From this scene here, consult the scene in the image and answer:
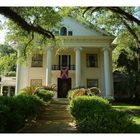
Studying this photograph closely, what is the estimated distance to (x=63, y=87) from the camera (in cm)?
3216

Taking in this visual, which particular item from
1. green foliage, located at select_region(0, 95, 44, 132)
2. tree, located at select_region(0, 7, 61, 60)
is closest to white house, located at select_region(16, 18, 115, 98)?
tree, located at select_region(0, 7, 61, 60)

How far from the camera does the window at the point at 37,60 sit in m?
32.2

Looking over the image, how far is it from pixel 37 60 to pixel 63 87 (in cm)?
381

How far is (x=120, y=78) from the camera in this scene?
3688cm

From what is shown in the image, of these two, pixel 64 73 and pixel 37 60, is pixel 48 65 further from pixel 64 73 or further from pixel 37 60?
pixel 37 60

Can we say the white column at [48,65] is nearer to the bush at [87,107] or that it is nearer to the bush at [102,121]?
the bush at [87,107]

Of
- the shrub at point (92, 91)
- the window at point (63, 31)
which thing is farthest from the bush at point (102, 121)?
the window at point (63, 31)

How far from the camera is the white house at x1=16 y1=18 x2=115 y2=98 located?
99.3 ft

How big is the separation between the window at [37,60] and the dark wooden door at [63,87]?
2.57m

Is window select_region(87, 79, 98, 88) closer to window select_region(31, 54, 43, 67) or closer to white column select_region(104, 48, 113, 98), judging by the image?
white column select_region(104, 48, 113, 98)

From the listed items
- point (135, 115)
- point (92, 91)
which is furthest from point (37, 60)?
point (135, 115)

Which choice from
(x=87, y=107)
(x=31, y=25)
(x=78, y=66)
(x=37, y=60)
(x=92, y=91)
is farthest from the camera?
(x=37, y=60)
